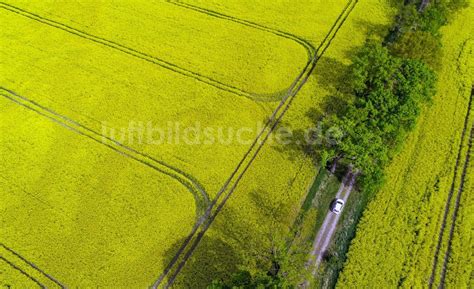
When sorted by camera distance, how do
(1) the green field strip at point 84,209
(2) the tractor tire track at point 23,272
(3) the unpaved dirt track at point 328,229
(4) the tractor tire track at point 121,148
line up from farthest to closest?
(4) the tractor tire track at point 121,148
(1) the green field strip at point 84,209
(3) the unpaved dirt track at point 328,229
(2) the tractor tire track at point 23,272

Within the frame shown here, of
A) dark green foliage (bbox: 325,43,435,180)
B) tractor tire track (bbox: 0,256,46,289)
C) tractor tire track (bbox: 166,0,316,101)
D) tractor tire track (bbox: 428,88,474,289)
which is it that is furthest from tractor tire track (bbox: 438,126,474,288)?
tractor tire track (bbox: 0,256,46,289)

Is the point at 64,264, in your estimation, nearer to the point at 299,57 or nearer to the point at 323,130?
the point at 323,130

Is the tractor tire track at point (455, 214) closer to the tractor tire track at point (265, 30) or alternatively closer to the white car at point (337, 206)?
the white car at point (337, 206)

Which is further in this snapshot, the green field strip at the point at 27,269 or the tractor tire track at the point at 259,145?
the tractor tire track at the point at 259,145

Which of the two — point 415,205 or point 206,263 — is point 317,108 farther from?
point 206,263

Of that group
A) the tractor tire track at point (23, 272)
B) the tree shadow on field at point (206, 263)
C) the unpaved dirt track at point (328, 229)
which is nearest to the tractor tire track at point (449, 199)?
the unpaved dirt track at point (328, 229)

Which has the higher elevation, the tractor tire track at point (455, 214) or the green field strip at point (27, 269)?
the tractor tire track at point (455, 214)
